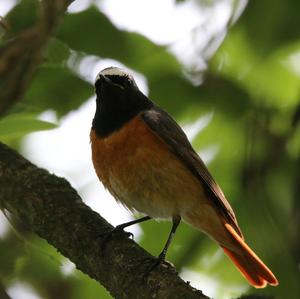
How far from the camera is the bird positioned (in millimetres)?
4188

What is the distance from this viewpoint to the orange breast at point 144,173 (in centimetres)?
417

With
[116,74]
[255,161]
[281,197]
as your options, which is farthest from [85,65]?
[281,197]

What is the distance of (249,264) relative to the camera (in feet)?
14.2

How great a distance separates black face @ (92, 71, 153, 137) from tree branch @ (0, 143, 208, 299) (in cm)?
86

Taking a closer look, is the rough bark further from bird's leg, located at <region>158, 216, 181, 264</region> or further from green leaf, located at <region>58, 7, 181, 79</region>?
green leaf, located at <region>58, 7, 181, 79</region>

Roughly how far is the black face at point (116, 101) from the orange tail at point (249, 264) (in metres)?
1.08

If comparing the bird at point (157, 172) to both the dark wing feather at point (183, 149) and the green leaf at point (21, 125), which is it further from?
the green leaf at point (21, 125)

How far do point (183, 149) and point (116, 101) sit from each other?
65 centimetres

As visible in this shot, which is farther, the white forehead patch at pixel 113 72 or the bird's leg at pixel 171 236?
the white forehead patch at pixel 113 72

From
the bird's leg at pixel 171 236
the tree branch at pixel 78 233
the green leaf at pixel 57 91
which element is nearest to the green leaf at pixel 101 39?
the green leaf at pixel 57 91

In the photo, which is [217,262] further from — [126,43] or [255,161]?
[126,43]

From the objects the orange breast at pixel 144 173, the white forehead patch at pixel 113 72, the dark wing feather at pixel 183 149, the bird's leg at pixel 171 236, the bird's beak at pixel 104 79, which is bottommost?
the bird's leg at pixel 171 236

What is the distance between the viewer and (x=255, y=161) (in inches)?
158

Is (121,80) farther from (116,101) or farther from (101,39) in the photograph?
(101,39)
